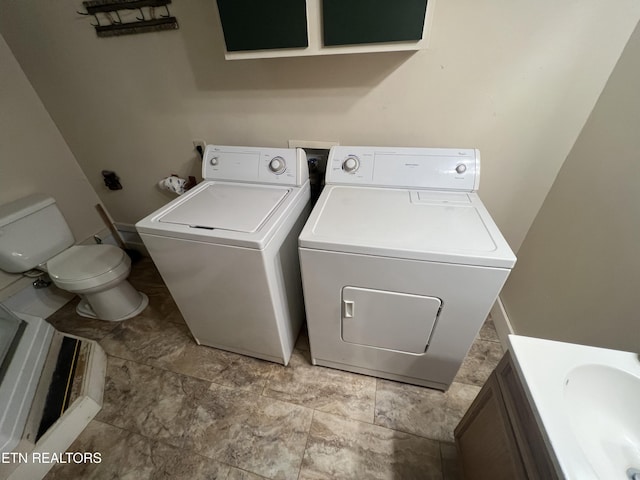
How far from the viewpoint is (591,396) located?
0.65 m

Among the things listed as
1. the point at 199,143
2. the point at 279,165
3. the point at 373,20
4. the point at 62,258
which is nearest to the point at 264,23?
the point at 373,20

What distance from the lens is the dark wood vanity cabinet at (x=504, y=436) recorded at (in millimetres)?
587

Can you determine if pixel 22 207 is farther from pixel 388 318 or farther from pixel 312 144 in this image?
pixel 388 318

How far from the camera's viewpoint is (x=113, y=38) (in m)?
1.43

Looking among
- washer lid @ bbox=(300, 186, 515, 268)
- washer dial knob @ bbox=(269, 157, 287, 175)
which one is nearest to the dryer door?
washer lid @ bbox=(300, 186, 515, 268)

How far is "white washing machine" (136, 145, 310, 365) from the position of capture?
3.46 feet

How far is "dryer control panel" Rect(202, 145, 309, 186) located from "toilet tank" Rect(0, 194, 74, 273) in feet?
4.04

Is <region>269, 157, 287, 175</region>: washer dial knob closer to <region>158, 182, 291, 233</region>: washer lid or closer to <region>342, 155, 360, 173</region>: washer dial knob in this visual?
<region>158, 182, 291, 233</region>: washer lid

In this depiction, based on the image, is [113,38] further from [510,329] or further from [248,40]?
[510,329]

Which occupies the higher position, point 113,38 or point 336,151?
point 113,38

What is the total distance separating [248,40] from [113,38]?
98cm

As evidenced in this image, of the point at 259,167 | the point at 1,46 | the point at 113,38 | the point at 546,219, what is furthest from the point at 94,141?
the point at 546,219

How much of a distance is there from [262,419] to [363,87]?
173 centimetres

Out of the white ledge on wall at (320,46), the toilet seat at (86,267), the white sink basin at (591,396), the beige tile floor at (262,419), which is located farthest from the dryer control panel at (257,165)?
the white sink basin at (591,396)
